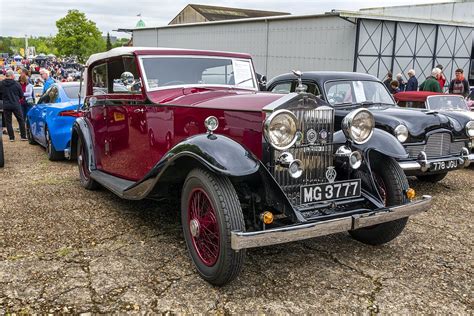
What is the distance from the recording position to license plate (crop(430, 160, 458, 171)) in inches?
212

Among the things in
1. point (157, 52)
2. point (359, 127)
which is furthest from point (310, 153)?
point (157, 52)

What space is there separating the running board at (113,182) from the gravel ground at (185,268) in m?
0.31

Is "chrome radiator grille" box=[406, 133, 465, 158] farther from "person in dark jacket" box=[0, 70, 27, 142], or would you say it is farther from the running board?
"person in dark jacket" box=[0, 70, 27, 142]

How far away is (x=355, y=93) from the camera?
6.34 m

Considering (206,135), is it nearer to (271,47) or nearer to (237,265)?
(237,265)

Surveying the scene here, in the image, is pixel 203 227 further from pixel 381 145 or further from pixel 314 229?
pixel 381 145

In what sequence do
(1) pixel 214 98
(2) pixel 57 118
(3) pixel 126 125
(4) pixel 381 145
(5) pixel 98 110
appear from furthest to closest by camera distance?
(2) pixel 57 118 → (5) pixel 98 110 → (3) pixel 126 125 → (1) pixel 214 98 → (4) pixel 381 145

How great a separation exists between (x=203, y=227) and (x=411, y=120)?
3.66m

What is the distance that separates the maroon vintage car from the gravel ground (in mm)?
235

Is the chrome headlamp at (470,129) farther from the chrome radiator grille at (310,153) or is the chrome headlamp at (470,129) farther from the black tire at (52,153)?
the black tire at (52,153)

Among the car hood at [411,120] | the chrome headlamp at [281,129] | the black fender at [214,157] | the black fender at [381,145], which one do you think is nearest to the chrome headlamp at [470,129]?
the car hood at [411,120]

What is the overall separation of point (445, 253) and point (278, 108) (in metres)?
1.92

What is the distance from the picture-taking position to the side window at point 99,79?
16.5 ft

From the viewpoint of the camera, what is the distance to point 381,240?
12.0 feet
